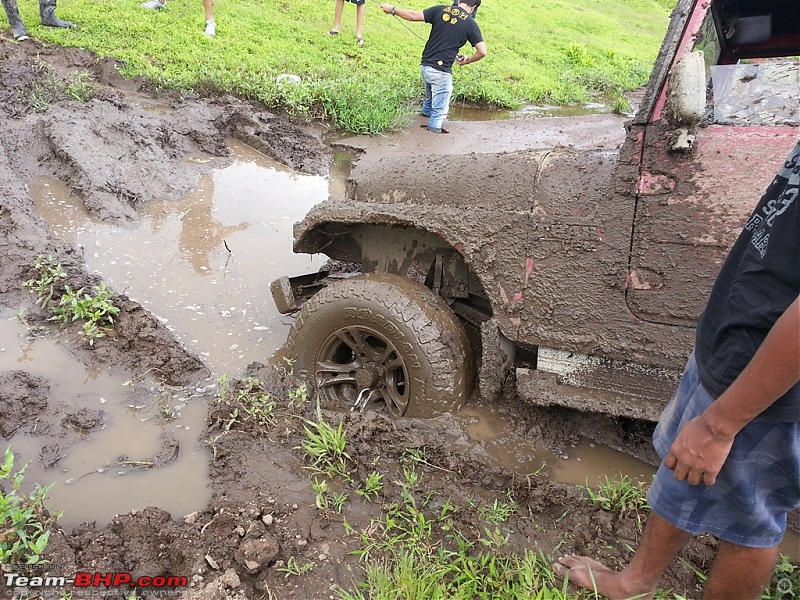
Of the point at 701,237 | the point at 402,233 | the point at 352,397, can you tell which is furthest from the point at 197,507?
the point at 701,237

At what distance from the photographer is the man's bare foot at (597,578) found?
1886 mm

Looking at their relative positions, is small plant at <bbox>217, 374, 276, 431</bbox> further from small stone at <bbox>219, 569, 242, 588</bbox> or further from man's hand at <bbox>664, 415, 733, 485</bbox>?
man's hand at <bbox>664, 415, 733, 485</bbox>

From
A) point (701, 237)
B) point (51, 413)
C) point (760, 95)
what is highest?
point (760, 95)

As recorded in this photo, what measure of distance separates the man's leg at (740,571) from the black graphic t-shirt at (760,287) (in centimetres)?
52

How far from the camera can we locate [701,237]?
214cm

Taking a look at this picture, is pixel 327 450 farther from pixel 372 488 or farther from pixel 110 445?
pixel 110 445

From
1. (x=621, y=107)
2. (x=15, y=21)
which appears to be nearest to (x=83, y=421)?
(x=15, y=21)

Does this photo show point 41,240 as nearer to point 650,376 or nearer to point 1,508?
point 1,508

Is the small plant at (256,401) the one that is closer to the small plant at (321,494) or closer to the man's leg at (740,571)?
the small plant at (321,494)

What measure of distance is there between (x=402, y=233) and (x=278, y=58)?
21.8 ft

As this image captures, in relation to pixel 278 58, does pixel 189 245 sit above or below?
below

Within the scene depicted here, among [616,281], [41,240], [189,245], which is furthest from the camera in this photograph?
[189,245]

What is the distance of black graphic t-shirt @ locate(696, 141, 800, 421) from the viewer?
1.27m

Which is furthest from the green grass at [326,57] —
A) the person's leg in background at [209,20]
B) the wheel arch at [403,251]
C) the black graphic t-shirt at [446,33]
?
the wheel arch at [403,251]
